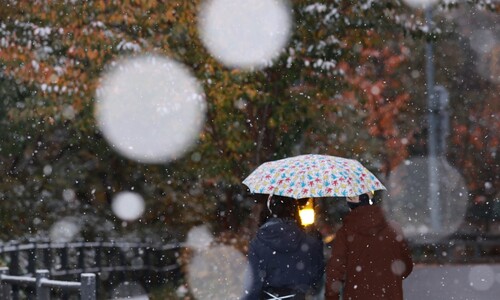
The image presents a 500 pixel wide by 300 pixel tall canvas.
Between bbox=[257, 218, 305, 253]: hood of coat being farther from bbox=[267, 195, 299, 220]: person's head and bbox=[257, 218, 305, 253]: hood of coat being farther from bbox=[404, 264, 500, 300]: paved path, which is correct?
bbox=[404, 264, 500, 300]: paved path

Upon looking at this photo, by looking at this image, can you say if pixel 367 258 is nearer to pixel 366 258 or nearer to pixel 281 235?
pixel 366 258

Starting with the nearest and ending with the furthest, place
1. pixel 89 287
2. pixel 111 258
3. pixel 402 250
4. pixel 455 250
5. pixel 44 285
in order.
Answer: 1. pixel 402 250
2. pixel 89 287
3. pixel 44 285
4. pixel 111 258
5. pixel 455 250

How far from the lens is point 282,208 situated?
23.6ft

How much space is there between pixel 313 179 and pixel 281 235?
40.6 inches

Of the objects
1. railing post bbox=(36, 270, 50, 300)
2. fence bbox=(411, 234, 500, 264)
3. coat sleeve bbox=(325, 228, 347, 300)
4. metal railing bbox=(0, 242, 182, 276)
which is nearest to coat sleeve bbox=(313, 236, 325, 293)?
coat sleeve bbox=(325, 228, 347, 300)

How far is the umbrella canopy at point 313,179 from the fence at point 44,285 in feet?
7.92

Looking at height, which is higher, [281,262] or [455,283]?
[455,283]

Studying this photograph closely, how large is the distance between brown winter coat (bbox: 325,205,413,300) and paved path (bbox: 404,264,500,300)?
406 inches

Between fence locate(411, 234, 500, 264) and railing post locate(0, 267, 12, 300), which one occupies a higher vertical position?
fence locate(411, 234, 500, 264)

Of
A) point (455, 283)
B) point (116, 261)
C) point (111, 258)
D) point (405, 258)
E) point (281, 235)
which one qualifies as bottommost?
point (405, 258)

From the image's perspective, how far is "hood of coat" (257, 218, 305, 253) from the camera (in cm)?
710

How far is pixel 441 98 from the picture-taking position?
104 feet

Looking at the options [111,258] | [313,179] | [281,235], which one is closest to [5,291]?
[313,179]

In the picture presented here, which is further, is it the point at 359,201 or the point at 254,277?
the point at 359,201
